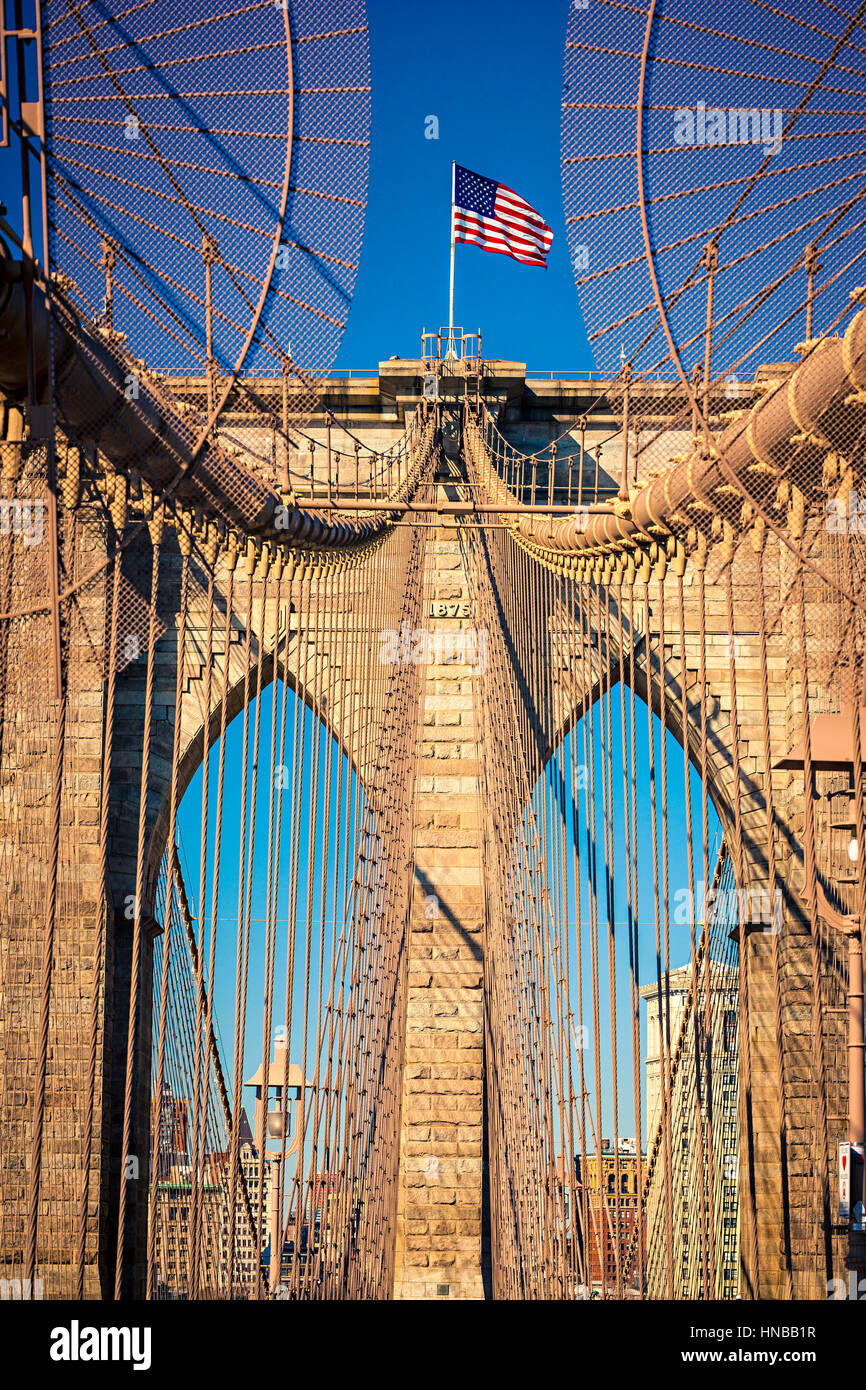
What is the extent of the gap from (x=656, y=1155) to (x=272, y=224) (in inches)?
443

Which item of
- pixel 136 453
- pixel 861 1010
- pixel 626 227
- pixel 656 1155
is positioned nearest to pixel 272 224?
pixel 136 453

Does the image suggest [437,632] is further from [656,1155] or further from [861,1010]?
[861,1010]

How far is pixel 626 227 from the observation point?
21.3ft

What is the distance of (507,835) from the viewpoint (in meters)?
12.3

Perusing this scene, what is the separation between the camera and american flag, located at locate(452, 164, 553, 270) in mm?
15008

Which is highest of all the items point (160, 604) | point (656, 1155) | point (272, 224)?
point (160, 604)

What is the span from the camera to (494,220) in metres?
15.1

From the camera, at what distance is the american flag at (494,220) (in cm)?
1501

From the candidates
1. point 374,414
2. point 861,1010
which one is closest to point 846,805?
point 861,1010
